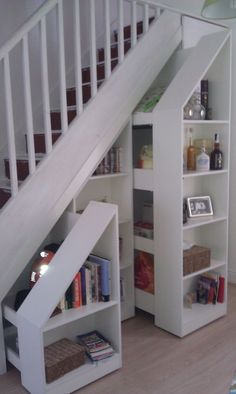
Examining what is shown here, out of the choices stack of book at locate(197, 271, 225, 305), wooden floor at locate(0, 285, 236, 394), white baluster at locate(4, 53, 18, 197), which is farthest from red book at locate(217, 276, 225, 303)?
white baluster at locate(4, 53, 18, 197)

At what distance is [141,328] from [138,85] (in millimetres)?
1762

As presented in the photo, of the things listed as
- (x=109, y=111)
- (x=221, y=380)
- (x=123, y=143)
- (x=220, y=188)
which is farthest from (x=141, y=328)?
(x=109, y=111)

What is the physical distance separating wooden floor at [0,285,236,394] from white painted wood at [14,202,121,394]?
0.09m

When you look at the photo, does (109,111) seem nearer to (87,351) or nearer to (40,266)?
(40,266)

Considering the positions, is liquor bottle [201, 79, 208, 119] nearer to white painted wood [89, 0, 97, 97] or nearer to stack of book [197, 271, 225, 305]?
white painted wood [89, 0, 97, 97]

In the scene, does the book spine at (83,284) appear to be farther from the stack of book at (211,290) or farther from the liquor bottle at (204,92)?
the liquor bottle at (204,92)

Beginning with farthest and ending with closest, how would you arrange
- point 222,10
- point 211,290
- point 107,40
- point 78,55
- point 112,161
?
point 211,290, point 112,161, point 107,40, point 78,55, point 222,10

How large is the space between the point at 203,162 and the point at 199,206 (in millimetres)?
362

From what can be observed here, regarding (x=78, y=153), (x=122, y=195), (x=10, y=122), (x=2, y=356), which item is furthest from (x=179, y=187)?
(x=2, y=356)

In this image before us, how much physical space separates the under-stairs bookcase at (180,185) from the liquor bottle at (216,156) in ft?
0.13

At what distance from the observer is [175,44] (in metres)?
2.78

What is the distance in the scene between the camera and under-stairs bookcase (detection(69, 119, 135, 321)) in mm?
2717

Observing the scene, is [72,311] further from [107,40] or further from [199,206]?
[107,40]

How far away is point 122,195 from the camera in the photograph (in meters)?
2.82
